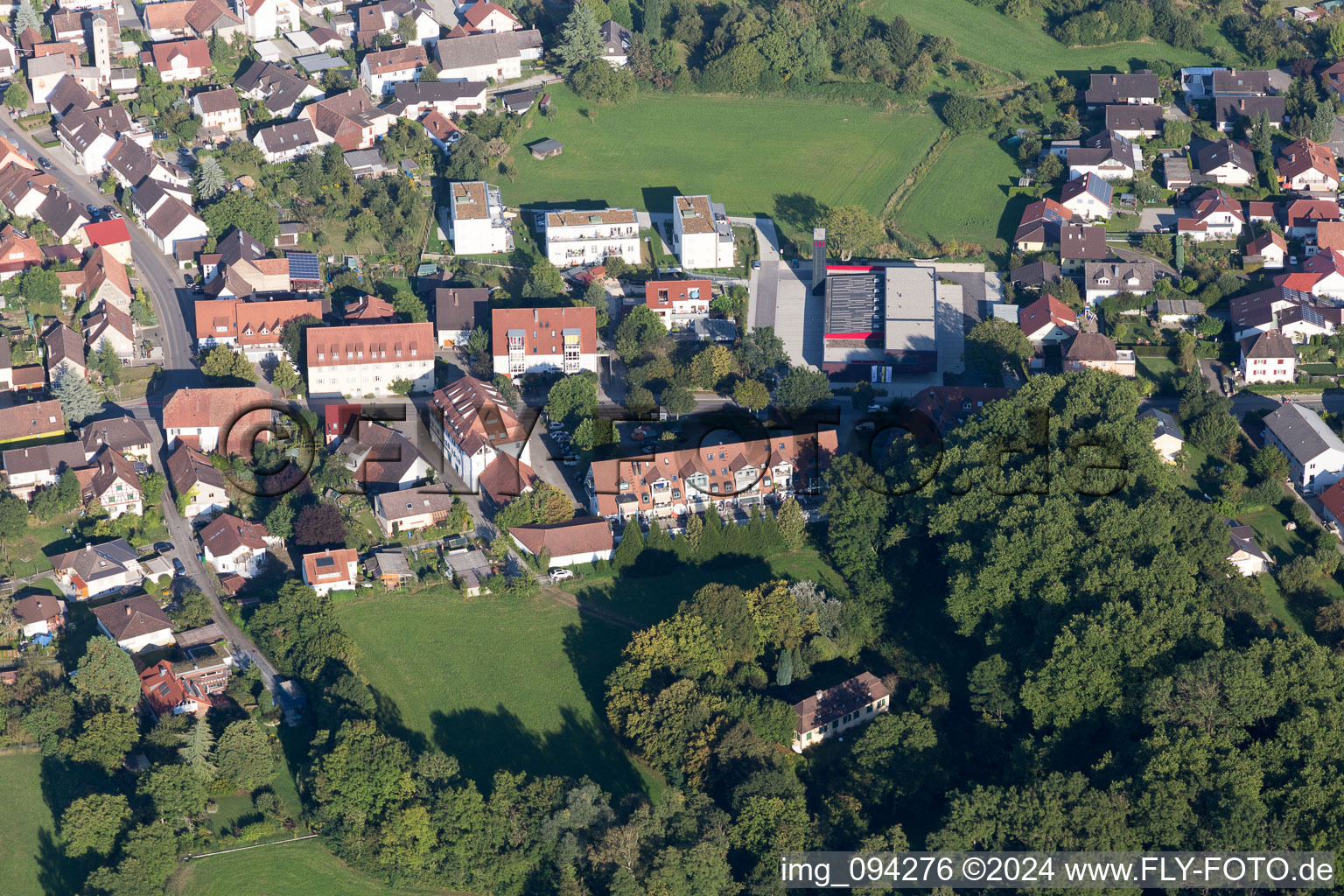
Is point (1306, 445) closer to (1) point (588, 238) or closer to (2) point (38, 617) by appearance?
(1) point (588, 238)

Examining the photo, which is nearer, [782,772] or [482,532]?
[782,772]

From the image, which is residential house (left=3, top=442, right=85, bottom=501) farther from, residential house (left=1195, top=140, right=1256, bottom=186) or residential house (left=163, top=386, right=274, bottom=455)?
residential house (left=1195, top=140, right=1256, bottom=186)

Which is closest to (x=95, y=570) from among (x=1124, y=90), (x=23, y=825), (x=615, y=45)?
(x=23, y=825)

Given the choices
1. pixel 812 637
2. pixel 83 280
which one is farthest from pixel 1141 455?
pixel 83 280

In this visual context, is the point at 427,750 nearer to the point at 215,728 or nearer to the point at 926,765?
the point at 215,728

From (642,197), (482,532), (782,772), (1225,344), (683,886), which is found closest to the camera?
(683,886)
